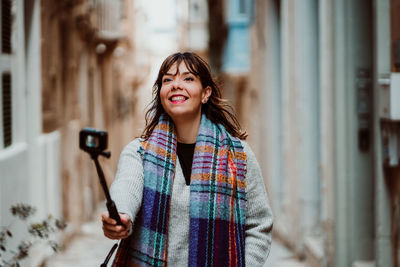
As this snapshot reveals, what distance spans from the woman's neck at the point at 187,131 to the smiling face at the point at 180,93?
0.07 ft

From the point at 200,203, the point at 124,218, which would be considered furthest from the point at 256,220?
the point at 124,218

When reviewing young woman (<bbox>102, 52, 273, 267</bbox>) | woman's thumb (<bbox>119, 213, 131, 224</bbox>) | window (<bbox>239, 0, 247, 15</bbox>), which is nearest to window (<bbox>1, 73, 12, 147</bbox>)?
young woman (<bbox>102, 52, 273, 267</bbox>)

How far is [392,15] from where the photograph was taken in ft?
19.7

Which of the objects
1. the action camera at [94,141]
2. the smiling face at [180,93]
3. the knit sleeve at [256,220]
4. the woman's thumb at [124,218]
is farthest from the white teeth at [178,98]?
the action camera at [94,141]

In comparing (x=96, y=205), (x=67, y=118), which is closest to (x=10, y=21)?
(x=67, y=118)

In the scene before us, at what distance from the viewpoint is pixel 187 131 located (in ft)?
10.9

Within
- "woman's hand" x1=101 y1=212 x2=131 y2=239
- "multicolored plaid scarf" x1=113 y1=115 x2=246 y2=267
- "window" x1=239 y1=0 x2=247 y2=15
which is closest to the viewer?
"woman's hand" x1=101 y1=212 x2=131 y2=239

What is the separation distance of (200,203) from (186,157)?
0.92 ft

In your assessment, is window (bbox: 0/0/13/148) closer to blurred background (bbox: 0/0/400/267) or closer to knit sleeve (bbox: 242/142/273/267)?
blurred background (bbox: 0/0/400/267)

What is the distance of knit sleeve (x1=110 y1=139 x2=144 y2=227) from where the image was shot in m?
2.87

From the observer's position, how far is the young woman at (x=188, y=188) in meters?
3.02

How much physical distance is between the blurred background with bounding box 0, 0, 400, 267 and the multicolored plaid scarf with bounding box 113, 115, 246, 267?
72.1 inches

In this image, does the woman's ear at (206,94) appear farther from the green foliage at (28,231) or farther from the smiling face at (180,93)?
the green foliage at (28,231)

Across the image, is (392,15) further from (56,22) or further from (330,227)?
(56,22)
